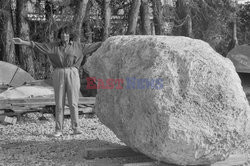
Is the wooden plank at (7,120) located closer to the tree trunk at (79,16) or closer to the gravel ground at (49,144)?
the gravel ground at (49,144)

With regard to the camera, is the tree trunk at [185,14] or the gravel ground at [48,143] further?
the tree trunk at [185,14]

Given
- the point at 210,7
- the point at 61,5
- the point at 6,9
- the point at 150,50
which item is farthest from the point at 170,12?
the point at 150,50

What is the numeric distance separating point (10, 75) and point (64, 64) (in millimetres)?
4267

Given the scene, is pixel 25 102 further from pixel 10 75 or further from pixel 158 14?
pixel 158 14

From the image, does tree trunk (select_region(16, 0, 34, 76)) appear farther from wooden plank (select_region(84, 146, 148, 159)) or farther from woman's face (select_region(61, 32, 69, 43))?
wooden plank (select_region(84, 146, 148, 159))

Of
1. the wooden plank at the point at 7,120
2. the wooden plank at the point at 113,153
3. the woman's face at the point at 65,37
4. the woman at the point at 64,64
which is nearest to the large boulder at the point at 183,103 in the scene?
the wooden plank at the point at 113,153

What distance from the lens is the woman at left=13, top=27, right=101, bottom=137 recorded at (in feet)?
19.9

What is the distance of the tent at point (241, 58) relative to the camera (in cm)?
1114

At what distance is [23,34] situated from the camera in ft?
35.0

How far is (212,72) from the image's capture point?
4.12m

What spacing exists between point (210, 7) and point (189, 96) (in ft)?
31.0

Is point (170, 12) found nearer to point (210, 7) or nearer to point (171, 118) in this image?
point (210, 7)

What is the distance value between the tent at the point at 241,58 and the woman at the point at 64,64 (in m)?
6.21

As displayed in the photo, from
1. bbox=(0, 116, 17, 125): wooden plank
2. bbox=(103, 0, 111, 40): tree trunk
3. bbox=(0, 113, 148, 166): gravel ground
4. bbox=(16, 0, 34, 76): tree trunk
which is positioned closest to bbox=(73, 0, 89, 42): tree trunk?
bbox=(103, 0, 111, 40): tree trunk
